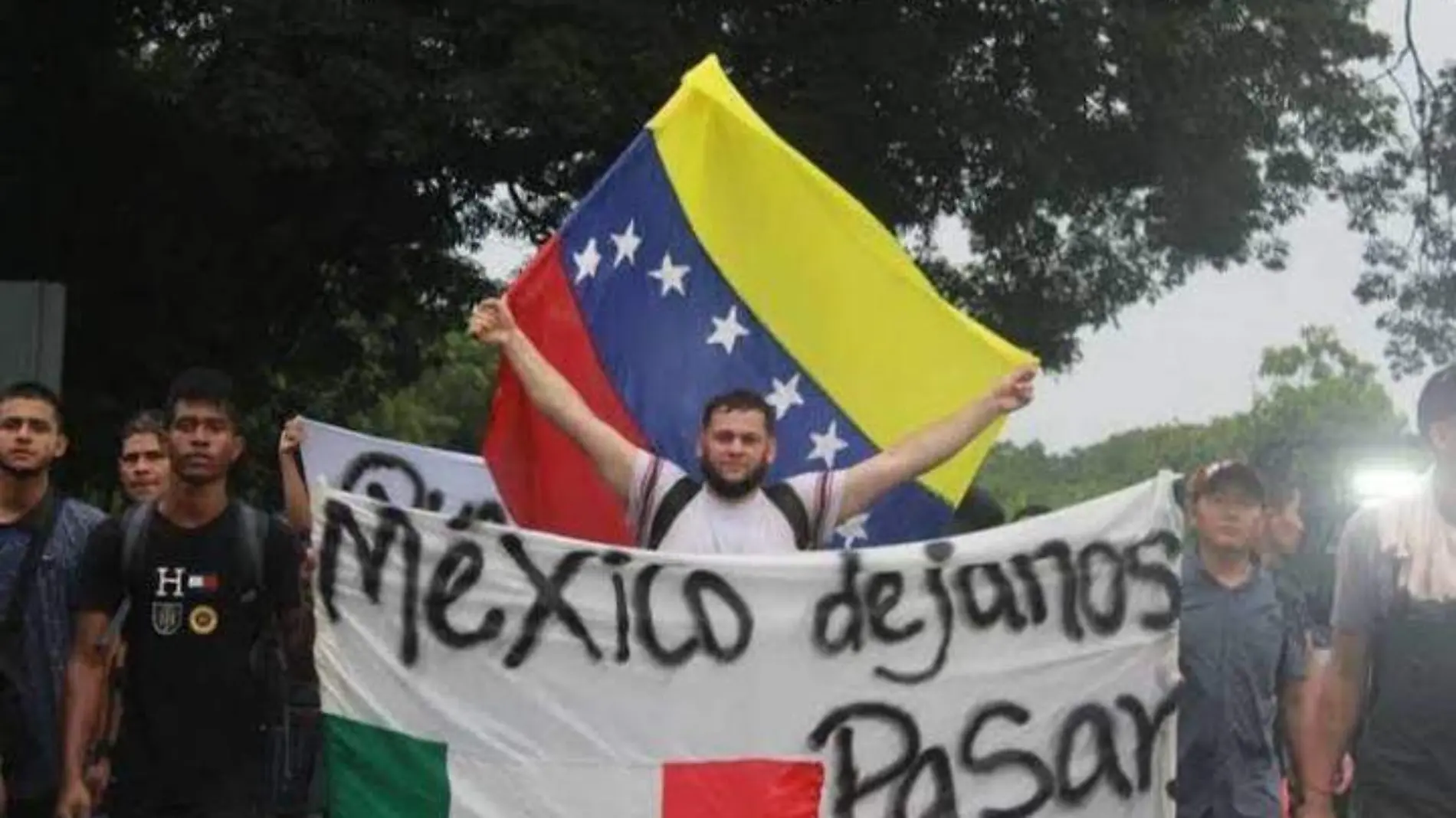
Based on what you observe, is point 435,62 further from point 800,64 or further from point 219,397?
point 219,397

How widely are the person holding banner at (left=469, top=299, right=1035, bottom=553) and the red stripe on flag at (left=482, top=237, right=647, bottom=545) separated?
0.61m

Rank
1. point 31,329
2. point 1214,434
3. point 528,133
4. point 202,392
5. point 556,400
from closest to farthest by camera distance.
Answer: point 202,392
point 556,400
point 31,329
point 528,133
point 1214,434

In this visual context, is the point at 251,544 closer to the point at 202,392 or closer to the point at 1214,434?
the point at 202,392

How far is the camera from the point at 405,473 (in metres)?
8.15

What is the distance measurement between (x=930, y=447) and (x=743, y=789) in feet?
3.37

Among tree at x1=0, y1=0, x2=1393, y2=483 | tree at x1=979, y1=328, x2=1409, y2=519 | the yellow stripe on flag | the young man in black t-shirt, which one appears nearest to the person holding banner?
the young man in black t-shirt

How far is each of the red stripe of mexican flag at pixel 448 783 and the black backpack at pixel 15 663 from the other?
2.26 ft

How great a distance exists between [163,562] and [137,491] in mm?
1534

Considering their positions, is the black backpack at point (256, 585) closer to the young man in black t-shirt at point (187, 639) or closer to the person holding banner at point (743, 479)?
the young man in black t-shirt at point (187, 639)

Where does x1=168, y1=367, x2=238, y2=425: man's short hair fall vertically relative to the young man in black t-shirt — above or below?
above

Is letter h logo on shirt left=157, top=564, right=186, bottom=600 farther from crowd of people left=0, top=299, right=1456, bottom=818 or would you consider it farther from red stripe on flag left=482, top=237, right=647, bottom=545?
red stripe on flag left=482, top=237, right=647, bottom=545

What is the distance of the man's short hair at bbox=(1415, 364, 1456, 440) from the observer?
4.64m

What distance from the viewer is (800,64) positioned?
693 inches

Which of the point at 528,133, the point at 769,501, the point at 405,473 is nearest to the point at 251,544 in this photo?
the point at 769,501
